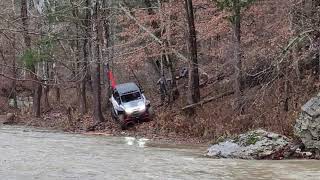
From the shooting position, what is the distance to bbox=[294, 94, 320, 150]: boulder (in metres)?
17.0

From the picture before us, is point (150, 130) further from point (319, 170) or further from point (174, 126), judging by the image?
point (319, 170)

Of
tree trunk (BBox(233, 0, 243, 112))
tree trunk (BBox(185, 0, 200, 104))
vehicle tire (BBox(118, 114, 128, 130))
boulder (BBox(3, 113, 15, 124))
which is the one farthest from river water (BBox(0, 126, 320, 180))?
boulder (BBox(3, 113, 15, 124))

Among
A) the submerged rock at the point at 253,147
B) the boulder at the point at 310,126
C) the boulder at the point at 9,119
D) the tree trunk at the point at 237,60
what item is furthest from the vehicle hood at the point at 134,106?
the boulder at the point at 310,126

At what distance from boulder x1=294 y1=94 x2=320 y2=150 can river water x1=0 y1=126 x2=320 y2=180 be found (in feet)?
7.60

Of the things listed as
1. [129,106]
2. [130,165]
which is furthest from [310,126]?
[129,106]

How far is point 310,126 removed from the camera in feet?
57.1

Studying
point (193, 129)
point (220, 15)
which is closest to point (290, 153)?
point (193, 129)

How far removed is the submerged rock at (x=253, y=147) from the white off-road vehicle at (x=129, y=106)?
1275 cm

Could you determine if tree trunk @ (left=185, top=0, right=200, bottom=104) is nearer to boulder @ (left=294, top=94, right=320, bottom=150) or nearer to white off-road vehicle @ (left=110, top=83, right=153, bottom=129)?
white off-road vehicle @ (left=110, top=83, right=153, bottom=129)

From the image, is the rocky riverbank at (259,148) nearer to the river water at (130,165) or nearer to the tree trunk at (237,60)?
the river water at (130,165)

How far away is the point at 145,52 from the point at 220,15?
7.00 m

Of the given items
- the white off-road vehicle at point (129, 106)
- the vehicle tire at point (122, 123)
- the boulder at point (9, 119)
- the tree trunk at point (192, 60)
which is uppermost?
the tree trunk at point (192, 60)

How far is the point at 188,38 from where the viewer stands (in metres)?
28.4

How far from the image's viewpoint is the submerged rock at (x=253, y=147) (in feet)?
52.7
